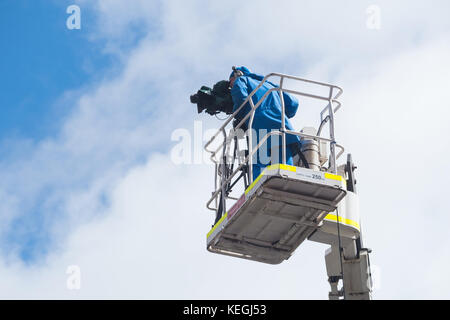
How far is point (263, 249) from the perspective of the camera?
1519 centimetres

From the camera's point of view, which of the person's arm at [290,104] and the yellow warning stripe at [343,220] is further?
the person's arm at [290,104]

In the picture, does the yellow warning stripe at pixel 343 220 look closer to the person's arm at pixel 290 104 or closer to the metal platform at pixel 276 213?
the metal platform at pixel 276 213

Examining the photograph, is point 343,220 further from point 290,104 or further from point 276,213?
point 290,104

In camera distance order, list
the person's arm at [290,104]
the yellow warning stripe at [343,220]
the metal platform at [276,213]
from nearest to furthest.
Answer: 1. the metal platform at [276,213]
2. the yellow warning stripe at [343,220]
3. the person's arm at [290,104]

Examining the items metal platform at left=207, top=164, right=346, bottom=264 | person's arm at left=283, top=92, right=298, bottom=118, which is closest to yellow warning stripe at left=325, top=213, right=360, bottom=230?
metal platform at left=207, top=164, right=346, bottom=264

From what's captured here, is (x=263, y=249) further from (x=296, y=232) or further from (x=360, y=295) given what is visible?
(x=360, y=295)

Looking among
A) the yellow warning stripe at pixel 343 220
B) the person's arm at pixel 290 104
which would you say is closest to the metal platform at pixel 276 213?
the yellow warning stripe at pixel 343 220

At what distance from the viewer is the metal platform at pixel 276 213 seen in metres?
13.3

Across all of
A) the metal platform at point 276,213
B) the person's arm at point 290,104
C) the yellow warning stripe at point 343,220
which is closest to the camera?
the metal platform at point 276,213

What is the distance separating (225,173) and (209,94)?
1.86 metres

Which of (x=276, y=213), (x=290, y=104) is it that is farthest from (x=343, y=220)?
(x=290, y=104)

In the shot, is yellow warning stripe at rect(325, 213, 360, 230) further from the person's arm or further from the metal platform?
the person's arm
